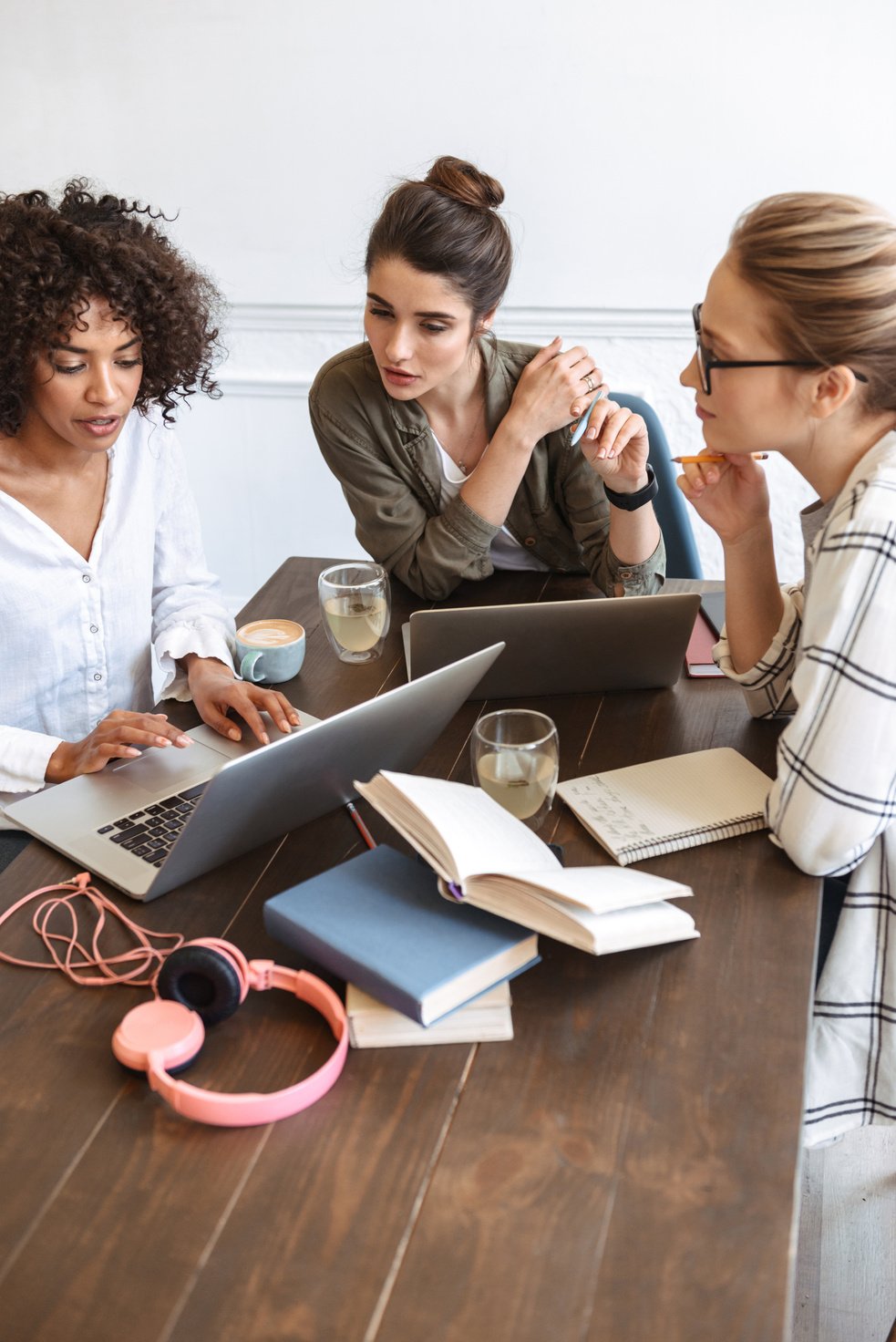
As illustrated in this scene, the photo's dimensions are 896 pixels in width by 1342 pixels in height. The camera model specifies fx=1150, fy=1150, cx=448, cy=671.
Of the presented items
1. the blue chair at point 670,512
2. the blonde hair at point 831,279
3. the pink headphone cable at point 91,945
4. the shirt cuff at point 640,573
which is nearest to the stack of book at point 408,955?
the pink headphone cable at point 91,945

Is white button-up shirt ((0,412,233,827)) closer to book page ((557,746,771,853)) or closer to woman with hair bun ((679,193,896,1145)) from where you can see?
book page ((557,746,771,853))

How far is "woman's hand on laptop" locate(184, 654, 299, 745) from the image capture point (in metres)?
1.33

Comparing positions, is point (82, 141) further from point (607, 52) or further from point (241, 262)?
point (607, 52)

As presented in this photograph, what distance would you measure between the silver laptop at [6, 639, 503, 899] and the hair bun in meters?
0.84

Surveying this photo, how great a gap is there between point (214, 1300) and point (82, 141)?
3.05 meters

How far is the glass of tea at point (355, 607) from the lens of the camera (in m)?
1.50

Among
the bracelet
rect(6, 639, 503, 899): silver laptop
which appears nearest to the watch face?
the bracelet

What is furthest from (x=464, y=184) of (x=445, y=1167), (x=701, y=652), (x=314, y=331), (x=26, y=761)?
(x=314, y=331)

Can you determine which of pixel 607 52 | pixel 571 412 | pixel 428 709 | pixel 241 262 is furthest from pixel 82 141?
pixel 428 709

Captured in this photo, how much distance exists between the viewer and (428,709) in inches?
45.3

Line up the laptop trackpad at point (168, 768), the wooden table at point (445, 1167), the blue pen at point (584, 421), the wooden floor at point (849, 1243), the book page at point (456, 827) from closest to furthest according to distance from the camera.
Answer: the wooden table at point (445, 1167) → the book page at point (456, 827) → the laptop trackpad at point (168, 768) → the wooden floor at point (849, 1243) → the blue pen at point (584, 421)

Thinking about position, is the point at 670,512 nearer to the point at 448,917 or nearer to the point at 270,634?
the point at 270,634

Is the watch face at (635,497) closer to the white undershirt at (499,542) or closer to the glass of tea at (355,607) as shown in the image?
the white undershirt at (499,542)

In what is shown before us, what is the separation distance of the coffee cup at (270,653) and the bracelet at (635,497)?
1.63ft
